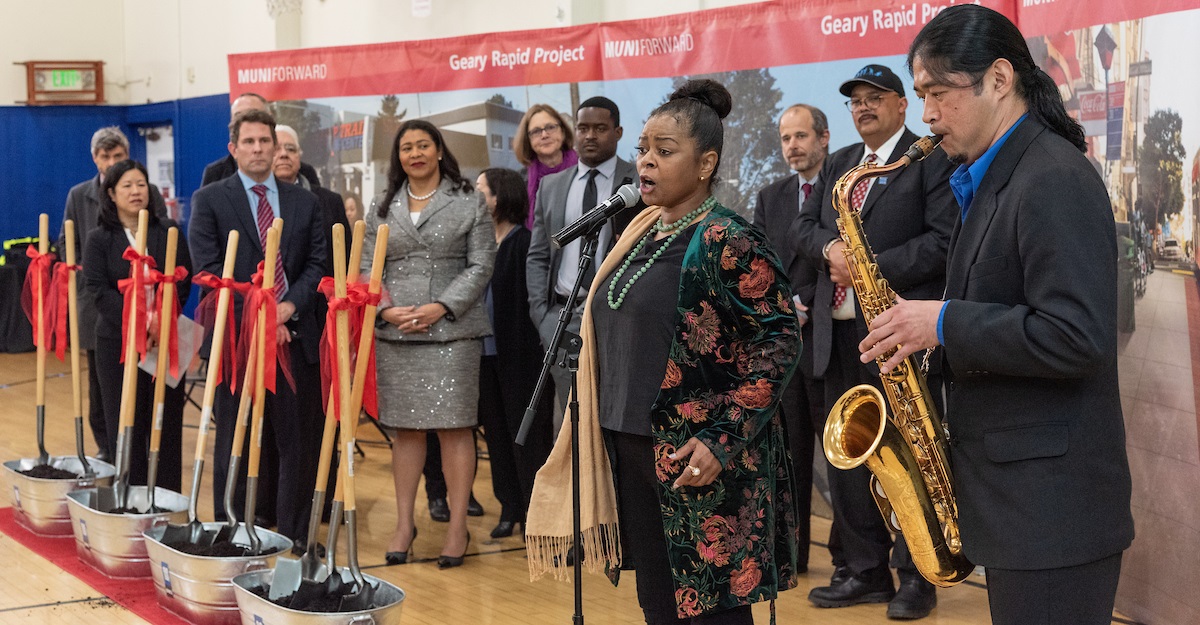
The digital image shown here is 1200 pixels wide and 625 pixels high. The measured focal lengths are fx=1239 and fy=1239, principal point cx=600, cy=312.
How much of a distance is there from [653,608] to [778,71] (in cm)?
311

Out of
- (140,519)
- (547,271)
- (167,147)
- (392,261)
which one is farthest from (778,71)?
(167,147)

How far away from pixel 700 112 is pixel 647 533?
94cm

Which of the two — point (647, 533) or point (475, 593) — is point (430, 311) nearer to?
point (475, 593)

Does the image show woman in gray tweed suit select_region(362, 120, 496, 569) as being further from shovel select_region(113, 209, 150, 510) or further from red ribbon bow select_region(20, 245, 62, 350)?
red ribbon bow select_region(20, 245, 62, 350)

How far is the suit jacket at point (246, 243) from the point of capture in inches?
189

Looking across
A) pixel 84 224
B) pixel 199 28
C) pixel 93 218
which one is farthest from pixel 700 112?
pixel 199 28

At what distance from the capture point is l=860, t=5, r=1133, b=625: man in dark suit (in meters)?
1.91

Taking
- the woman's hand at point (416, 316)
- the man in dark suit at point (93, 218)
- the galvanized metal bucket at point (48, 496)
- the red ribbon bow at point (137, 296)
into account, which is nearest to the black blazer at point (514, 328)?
the woman's hand at point (416, 316)

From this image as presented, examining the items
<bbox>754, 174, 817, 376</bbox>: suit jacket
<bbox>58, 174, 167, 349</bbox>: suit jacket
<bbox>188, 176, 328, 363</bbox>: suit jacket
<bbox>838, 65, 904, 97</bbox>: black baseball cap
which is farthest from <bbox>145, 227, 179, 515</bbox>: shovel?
<bbox>838, 65, 904, 97</bbox>: black baseball cap

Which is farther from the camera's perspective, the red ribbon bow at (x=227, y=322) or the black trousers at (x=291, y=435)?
the black trousers at (x=291, y=435)

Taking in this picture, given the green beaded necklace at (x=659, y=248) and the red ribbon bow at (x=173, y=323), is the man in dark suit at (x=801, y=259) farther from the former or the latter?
the red ribbon bow at (x=173, y=323)

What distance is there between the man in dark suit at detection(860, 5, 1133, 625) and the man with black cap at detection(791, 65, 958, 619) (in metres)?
1.75

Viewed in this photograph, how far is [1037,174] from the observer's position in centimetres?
194

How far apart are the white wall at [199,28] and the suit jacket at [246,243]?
9.18ft
